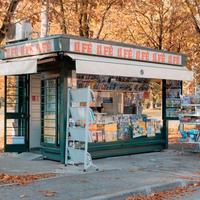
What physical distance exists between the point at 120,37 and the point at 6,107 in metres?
9.55

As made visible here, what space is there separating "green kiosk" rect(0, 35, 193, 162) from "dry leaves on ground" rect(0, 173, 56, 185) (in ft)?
5.72

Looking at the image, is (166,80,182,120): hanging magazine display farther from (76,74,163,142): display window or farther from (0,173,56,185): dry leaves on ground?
(0,173,56,185): dry leaves on ground

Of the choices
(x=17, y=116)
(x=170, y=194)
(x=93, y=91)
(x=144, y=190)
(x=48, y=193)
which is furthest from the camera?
(x=17, y=116)

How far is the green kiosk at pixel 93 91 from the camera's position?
36.4ft

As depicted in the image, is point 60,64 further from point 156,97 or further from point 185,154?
point 156,97

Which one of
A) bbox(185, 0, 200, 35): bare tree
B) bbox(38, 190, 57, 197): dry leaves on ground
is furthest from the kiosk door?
bbox(185, 0, 200, 35): bare tree

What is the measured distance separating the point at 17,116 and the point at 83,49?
11.2 ft

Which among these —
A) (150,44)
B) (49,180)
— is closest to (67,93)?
(49,180)

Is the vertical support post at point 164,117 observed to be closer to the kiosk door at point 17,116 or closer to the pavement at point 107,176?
the pavement at point 107,176

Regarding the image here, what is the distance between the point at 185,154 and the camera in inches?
536

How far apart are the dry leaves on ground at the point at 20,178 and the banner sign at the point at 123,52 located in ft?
10.5

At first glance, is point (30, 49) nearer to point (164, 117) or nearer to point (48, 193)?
point (48, 193)

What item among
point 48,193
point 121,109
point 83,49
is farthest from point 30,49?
point 48,193

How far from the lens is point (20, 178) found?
916 cm
